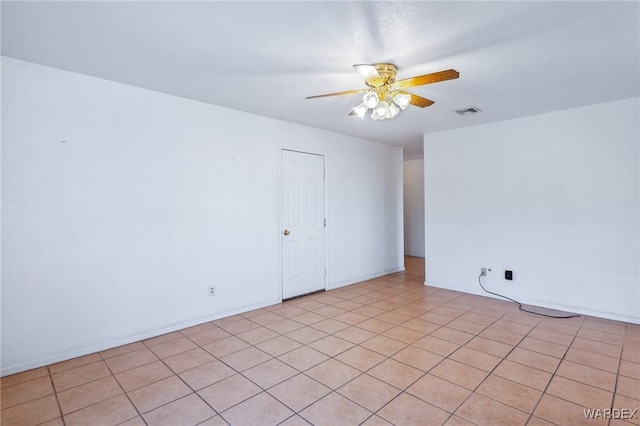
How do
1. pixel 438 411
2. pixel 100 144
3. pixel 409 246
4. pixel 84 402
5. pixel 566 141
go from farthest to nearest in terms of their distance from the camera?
pixel 409 246
pixel 566 141
pixel 100 144
pixel 84 402
pixel 438 411

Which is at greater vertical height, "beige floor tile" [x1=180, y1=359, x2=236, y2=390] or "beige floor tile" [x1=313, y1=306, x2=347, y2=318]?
"beige floor tile" [x1=313, y1=306, x2=347, y2=318]

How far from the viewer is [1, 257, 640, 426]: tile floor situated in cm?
197

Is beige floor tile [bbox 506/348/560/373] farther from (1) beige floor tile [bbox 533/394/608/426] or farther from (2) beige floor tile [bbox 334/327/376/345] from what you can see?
(2) beige floor tile [bbox 334/327/376/345]

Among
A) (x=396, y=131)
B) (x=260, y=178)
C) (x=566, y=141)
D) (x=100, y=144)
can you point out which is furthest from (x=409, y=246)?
(x=100, y=144)

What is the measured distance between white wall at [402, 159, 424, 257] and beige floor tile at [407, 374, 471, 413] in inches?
227

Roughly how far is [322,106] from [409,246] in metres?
5.45

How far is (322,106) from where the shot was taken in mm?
3586

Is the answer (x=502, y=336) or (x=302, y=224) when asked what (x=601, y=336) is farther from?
(x=302, y=224)

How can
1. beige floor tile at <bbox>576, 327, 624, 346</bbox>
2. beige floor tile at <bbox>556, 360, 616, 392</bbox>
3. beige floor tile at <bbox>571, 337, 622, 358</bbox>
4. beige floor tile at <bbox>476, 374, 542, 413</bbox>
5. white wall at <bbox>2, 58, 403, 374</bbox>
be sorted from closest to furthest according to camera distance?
beige floor tile at <bbox>476, 374, 542, 413</bbox> < beige floor tile at <bbox>556, 360, 616, 392</bbox> < white wall at <bbox>2, 58, 403, 374</bbox> < beige floor tile at <bbox>571, 337, 622, 358</bbox> < beige floor tile at <bbox>576, 327, 624, 346</bbox>

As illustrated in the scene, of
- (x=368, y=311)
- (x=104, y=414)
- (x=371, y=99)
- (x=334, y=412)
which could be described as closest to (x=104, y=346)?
(x=104, y=414)

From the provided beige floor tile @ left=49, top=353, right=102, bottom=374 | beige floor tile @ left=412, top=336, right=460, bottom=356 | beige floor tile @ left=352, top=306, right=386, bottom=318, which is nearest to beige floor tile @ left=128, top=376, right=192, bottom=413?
beige floor tile @ left=49, top=353, right=102, bottom=374

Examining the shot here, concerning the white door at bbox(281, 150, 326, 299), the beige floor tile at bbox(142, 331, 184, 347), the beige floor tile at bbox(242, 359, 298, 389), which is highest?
the white door at bbox(281, 150, 326, 299)

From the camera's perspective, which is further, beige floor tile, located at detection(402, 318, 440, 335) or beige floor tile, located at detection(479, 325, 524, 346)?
beige floor tile, located at detection(402, 318, 440, 335)

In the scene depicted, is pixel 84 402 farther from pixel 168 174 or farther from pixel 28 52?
pixel 28 52
